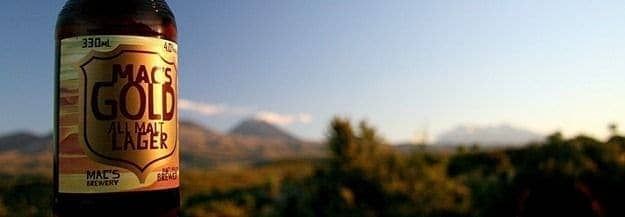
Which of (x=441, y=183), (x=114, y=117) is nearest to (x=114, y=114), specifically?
(x=114, y=117)

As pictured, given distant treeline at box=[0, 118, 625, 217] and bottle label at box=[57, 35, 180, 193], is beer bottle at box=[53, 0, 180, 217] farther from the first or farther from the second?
distant treeline at box=[0, 118, 625, 217]

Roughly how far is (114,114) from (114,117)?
0.02 meters

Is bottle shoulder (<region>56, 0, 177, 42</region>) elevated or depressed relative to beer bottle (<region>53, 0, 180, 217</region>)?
elevated

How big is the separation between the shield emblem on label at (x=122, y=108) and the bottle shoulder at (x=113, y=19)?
14cm

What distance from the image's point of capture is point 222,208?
19.2 meters

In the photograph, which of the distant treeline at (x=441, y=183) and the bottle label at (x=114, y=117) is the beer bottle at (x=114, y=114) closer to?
the bottle label at (x=114, y=117)

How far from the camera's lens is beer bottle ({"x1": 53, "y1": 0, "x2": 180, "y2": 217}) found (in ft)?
15.8

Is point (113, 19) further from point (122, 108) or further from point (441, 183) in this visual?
point (441, 183)

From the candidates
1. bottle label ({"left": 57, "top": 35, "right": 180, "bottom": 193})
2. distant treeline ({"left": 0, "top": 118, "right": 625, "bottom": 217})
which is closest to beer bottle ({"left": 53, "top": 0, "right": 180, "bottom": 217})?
bottle label ({"left": 57, "top": 35, "right": 180, "bottom": 193})

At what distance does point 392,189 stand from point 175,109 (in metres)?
9.49

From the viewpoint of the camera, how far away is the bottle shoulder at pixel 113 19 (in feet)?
16.0

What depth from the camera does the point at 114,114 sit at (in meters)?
4.81

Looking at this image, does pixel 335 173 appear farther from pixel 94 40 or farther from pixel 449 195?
pixel 94 40

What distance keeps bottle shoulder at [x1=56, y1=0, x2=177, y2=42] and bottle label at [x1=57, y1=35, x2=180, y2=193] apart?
0.06 m
